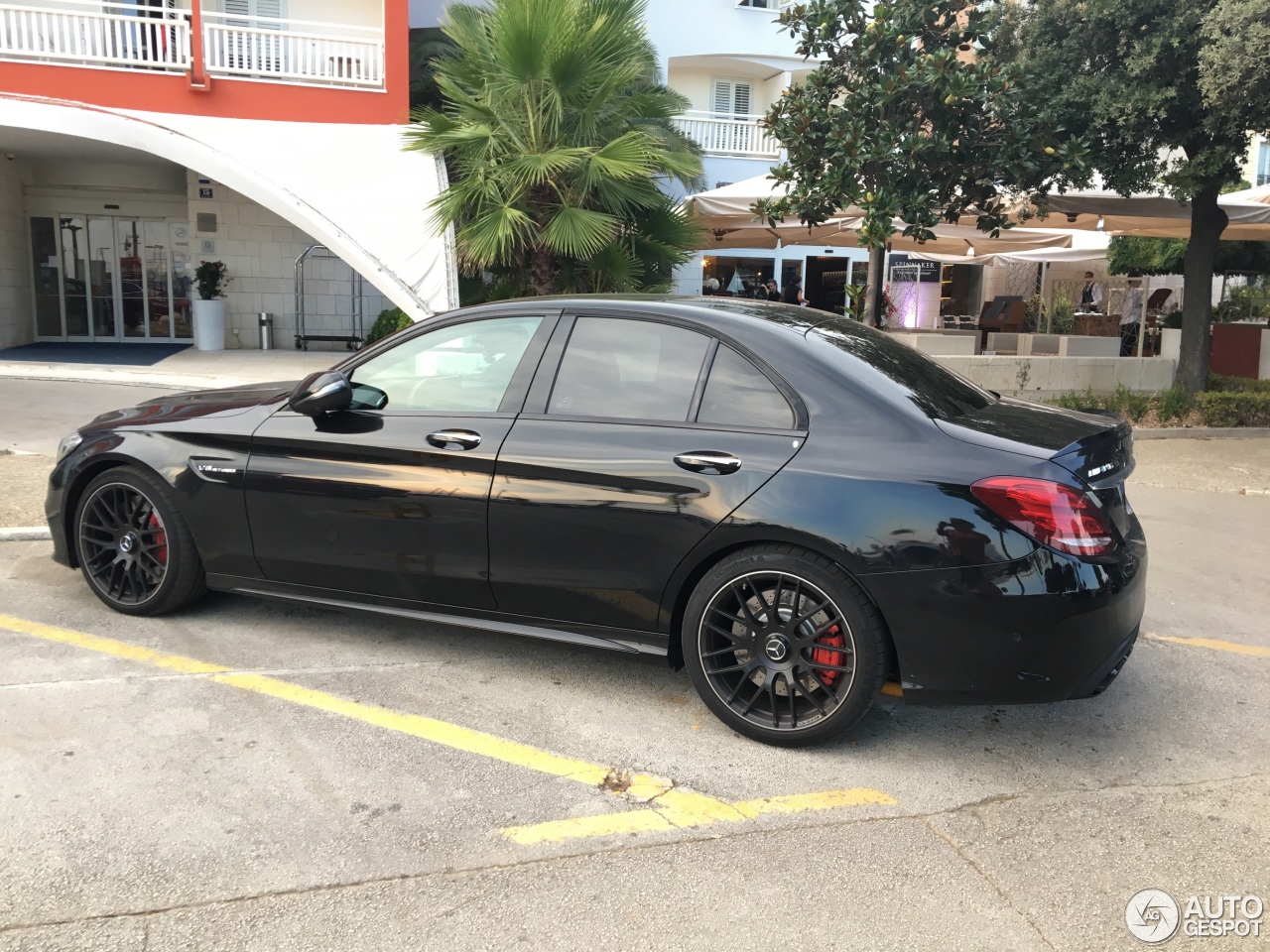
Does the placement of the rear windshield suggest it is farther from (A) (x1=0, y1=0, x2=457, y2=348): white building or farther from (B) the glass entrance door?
(B) the glass entrance door

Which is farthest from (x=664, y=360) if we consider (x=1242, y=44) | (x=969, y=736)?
(x=1242, y=44)

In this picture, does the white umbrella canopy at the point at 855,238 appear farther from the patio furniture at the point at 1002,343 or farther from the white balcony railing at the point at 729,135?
the white balcony railing at the point at 729,135

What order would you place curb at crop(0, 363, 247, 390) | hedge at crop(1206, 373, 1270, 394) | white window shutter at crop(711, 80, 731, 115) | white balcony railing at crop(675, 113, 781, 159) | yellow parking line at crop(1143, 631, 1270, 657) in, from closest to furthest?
yellow parking line at crop(1143, 631, 1270, 657), hedge at crop(1206, 373, 1270, 394), curb at crop(0, 363, 247, 390), white balcony railing at crop(675, 113, 781, 159), white window shutter at crop(711, 80, 731, 115)

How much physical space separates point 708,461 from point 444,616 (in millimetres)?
1343

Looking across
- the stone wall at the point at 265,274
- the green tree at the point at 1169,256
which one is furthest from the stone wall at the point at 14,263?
the green tree at the point at 1169,256

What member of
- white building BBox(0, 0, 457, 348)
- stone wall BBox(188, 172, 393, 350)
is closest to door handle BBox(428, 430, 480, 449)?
white building BBox(0, 0, 457, 348)

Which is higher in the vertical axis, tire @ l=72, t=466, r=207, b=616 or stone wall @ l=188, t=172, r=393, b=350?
stone wall @ l=188, t=172, r=393, b=350

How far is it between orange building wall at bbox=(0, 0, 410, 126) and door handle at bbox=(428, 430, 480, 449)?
12.7 meters

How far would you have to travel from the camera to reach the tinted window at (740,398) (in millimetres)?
3742

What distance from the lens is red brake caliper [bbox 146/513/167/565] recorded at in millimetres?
4707

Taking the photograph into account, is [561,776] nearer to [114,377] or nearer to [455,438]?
[455,438]

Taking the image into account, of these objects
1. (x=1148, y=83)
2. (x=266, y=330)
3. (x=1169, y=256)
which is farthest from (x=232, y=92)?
(x=1169, y=256)

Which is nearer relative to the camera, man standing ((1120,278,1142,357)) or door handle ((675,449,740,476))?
door handle ((675,449,740,476))

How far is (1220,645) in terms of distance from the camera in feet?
16.5
